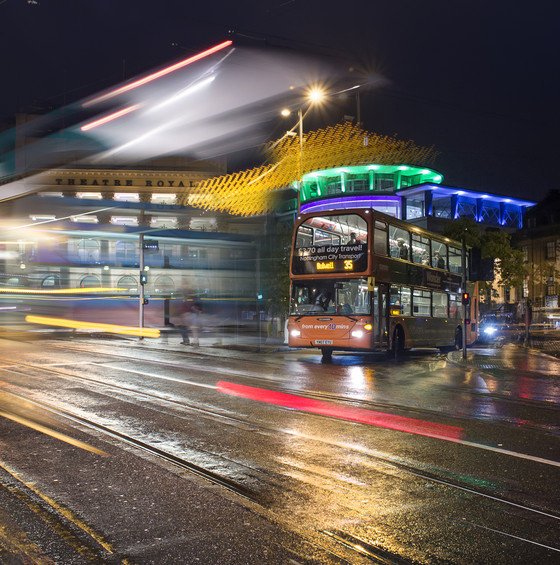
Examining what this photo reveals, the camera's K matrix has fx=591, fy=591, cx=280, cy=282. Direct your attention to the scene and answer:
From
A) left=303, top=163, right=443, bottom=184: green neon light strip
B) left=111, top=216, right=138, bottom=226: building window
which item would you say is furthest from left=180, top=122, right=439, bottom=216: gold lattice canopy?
left=111, top=216, right=138, bottom=226: building window

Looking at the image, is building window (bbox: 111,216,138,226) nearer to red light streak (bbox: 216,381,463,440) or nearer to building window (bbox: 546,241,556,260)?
red light streak (bbox: 216,381,463,440)

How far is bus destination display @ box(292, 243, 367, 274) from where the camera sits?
55.6ft

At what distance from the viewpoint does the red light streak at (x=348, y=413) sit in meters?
7.61

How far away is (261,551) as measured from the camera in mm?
3666

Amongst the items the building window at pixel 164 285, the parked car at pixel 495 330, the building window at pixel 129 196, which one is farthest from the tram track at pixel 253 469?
the building window at pixel 129 196

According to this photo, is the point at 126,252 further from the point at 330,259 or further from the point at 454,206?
the point at 454,206

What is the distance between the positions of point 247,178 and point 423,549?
7370cm

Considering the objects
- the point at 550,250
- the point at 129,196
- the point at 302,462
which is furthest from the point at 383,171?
the point at 302,462

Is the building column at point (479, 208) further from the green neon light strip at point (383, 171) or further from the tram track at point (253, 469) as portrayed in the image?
the tram track at point (253, 469)

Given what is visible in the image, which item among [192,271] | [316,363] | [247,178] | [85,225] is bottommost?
[316,363]

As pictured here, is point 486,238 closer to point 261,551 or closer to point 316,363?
point 316,363

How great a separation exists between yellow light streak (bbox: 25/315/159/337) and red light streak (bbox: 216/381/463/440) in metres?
15.6

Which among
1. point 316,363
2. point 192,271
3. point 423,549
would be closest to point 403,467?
point 423,549

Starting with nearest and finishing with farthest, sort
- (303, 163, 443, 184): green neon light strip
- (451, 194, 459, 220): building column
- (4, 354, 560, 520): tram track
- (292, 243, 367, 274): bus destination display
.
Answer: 1. (4, 354, 560, 520): tram track
2. (292, 243, 367, 274): bus destination display
3. (451, 194, 459, 220): building column
4. (303, 163, 443, 184): green neon light strip
